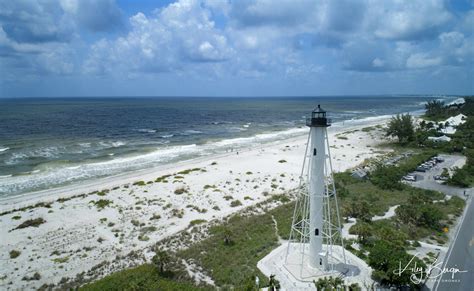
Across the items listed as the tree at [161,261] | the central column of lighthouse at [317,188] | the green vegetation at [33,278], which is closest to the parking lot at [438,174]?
the central column of lighthouse at [317,188]

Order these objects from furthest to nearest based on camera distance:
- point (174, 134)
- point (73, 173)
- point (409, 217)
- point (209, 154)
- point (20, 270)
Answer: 1. point (174, 134)
2. point (209, 154)
3. point (73, 173)
4. point (409, 217)
5. point (20, 270)

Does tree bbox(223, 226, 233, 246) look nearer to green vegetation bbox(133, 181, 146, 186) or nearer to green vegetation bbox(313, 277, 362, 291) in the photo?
green vegetation bbox(313, 277, 362, 291)

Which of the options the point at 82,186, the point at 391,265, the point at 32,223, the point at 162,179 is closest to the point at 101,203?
the point at 32,223

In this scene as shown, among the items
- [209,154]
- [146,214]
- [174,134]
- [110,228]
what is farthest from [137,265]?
[174,134]

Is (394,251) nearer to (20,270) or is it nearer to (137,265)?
(137,265)

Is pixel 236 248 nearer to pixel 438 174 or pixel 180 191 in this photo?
pixel 180 191

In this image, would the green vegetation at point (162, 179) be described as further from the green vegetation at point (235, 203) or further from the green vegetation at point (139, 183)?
the green vegetation at point (235, 203)
